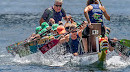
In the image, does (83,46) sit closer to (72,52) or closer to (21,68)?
(72,52)

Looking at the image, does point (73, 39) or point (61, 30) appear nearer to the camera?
point (73, 39)

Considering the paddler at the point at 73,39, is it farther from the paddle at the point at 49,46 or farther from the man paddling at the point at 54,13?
the man paddling at the point at 54,13

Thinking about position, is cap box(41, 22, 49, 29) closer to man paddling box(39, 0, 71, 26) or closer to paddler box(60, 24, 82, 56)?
man paddling box(39, 0, 71, 26)

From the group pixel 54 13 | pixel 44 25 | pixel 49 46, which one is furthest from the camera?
pixel 54 13

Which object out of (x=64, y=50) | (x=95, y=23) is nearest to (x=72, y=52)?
(x=64, y=50)

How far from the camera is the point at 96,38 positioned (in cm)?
1364

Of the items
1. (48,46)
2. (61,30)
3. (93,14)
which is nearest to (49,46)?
(48,46)

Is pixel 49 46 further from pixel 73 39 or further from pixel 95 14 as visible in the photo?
pixel 95 14

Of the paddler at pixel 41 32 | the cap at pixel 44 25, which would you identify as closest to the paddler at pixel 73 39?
the paddler at pixel 41 32

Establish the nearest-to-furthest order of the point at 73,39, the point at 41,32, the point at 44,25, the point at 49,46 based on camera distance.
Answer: the point at 73,39, the point at 49,46, the point at 41,32, the point at 44,25

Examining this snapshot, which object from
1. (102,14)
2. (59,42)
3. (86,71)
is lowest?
(86,71)

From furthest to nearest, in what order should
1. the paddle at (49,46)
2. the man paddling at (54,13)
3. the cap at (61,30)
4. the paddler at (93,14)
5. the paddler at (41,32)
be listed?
the man paddling at (54,13) < the paddler at (41,32) < the cap at (61,30) < the paddle at (49,46) < the paddler at (93,14)

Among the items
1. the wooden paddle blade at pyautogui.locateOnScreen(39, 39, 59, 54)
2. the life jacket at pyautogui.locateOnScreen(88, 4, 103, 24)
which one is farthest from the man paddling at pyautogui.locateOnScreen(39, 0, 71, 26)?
the life jacket at pyautogui.locateOnScreen(88, 4, 103, 24)

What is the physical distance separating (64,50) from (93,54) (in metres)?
1.37
